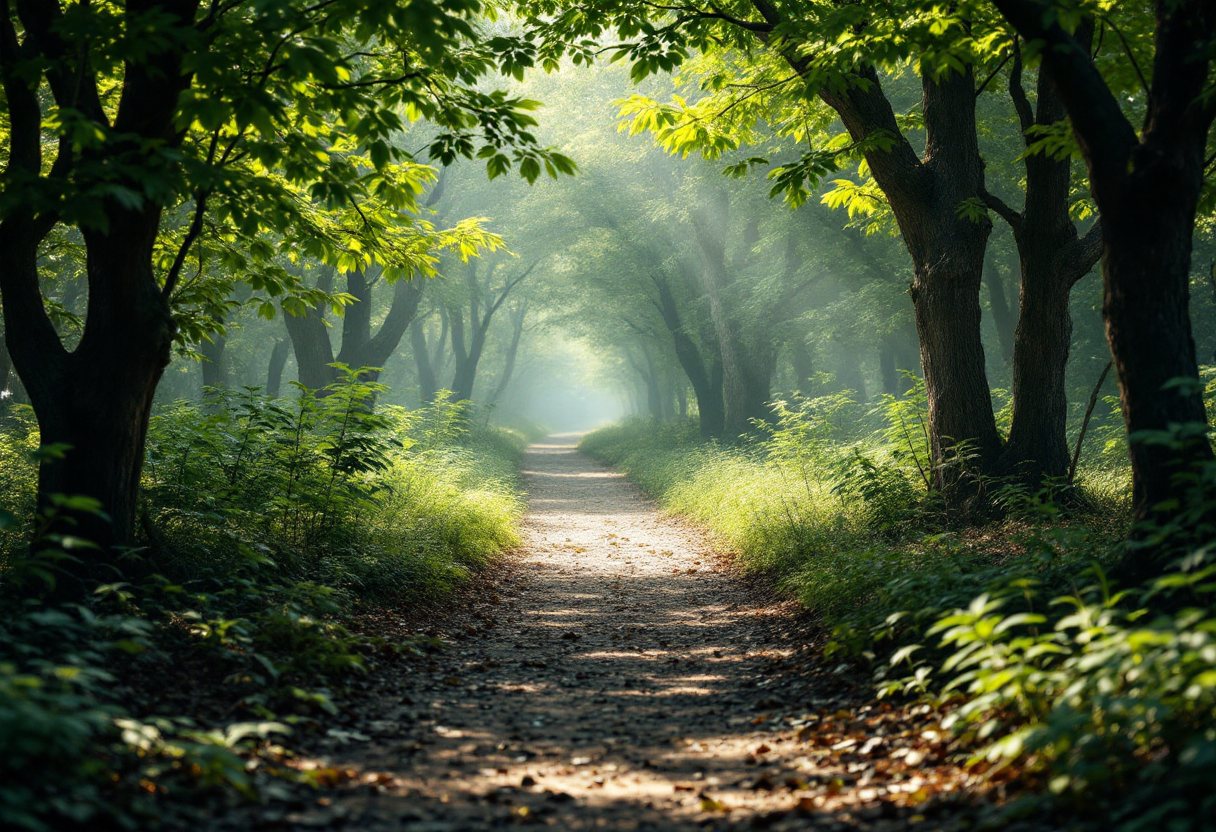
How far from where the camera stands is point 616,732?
4.44m

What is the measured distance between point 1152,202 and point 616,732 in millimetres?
4459

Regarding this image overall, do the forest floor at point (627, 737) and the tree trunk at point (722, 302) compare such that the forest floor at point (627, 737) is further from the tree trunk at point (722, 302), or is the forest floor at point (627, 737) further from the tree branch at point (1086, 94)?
the tree trunk at point (722, 302)

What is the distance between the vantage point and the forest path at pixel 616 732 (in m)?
3.29

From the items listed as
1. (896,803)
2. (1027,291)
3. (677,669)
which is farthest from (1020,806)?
(1027,291)

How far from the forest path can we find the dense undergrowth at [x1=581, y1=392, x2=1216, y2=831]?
494 millimetres

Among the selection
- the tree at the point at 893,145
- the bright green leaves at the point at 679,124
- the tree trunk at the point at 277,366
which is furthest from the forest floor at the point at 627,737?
the tree trunk at the point at 277,366

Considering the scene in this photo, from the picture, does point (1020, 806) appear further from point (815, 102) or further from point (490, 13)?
point (815, 102)

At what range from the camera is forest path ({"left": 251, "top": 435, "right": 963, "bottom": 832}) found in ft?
10.8

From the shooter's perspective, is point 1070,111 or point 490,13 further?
point 490,13

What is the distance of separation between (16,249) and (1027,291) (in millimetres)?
9374

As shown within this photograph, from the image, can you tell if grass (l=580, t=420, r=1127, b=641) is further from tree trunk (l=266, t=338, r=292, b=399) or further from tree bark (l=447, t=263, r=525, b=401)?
tree trunk (l=266, t=338, r=292, b=399)

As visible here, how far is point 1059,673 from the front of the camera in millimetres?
3164

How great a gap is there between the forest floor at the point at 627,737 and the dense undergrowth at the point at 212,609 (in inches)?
15.4

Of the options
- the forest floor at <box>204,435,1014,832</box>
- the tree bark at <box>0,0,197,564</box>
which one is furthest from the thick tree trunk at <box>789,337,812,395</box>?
the tree bark at <box>0,0,197,564</box>
